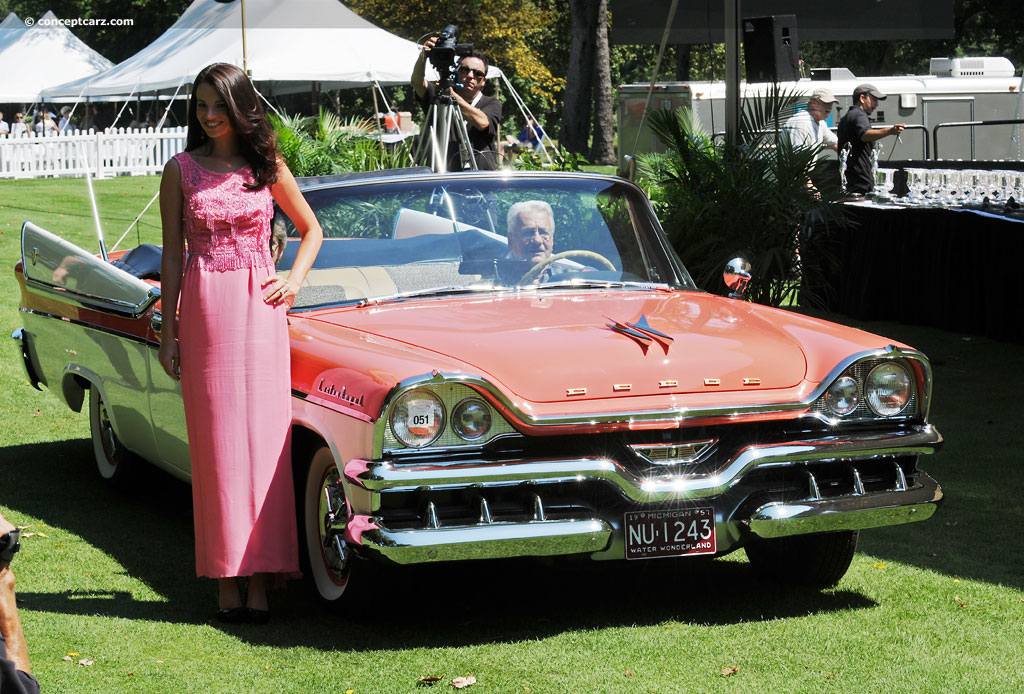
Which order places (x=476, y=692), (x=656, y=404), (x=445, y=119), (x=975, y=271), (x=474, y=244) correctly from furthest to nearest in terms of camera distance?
(x=975, y=271) < (x=445, y=119) < (x=474, y=244) < (x=656, y=404) < (x=476, y=692)

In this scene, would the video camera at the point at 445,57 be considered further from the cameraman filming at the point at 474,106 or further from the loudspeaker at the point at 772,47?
the loudspeaker at the point at 772,47

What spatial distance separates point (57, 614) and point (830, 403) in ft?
9.07

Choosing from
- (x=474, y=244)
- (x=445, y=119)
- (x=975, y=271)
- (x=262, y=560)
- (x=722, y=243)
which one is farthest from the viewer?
(x=975, y=271)

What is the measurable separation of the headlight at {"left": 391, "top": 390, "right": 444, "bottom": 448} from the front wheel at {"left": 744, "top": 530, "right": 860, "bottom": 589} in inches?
56.5

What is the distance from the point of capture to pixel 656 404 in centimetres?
439

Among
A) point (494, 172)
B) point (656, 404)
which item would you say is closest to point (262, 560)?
point (656, 404)

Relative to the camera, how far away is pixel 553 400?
433cm

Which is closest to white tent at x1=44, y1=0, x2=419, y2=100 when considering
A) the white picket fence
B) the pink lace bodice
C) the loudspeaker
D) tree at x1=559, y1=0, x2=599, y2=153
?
the white picket fence

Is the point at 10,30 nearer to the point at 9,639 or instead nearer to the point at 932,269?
the point at 932,269

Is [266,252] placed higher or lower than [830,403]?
higher

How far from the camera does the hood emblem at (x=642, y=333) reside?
4.65m

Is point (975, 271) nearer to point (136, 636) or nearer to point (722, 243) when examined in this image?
point (722, 243)

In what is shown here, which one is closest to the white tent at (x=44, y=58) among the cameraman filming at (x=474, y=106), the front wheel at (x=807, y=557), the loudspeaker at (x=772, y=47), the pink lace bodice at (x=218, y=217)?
the loudspeaker at (x=772, y=47)

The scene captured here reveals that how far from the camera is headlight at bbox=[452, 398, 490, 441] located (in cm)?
432
